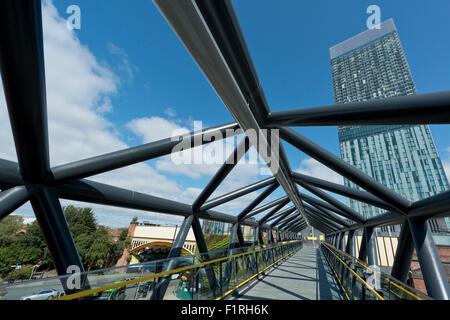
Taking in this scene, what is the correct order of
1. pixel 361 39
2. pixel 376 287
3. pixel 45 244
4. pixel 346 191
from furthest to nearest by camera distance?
1. pixel 361 39
2. pixel 45 244
3. pixel 346 191
4. pixel 376 287

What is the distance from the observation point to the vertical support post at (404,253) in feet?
15.3

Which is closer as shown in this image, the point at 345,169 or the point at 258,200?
the point at 345,169

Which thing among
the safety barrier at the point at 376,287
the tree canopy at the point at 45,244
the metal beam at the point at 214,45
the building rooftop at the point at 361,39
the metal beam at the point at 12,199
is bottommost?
the tree canopy at the point at 45,244

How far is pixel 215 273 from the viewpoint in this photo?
555 cm

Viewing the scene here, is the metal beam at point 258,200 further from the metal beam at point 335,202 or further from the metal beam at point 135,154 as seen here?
the metal beam at point 135,154

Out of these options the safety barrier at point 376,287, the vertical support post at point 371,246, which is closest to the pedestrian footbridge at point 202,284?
the safety barrier at point 376,287

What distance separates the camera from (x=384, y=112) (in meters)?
2.50

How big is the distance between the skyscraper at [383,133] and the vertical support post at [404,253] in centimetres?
9006

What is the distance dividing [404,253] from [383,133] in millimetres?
114007

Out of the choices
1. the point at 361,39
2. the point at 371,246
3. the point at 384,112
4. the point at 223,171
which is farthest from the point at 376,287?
the point at 361,39

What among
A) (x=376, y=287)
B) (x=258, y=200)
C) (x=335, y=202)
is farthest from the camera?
(x=258, y=200)

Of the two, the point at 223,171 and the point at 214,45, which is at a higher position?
the point at 214,45

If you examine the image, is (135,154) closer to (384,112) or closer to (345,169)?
(384,112)
